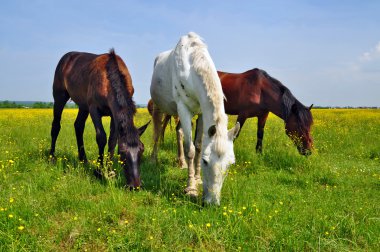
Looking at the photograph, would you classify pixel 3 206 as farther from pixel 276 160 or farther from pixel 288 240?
pixel 276 160

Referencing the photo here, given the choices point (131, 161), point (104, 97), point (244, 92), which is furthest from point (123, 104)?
point (244, 92)

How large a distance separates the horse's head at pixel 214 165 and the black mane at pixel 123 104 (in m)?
1.22

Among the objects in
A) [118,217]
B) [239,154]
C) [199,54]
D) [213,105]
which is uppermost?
[199,54]

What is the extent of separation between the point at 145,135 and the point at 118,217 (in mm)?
7992

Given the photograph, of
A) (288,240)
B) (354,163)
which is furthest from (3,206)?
(354,163)

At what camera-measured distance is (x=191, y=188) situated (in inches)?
186

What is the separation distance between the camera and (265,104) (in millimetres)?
8344

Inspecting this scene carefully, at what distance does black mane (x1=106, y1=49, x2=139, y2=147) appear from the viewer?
4.55 metres

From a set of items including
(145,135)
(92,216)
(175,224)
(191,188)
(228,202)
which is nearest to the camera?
(175,224)

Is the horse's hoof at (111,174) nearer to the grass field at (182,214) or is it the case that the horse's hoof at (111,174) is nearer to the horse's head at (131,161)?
the grass field at (182,214)

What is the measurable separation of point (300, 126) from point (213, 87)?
429 centimetres

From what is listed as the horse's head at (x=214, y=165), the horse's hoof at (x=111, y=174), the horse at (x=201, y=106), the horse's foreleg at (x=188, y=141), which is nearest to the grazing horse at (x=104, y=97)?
the horse's hoof at (x=111, y=174)

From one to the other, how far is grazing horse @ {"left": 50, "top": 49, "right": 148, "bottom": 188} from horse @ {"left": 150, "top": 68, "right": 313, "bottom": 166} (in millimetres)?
2375

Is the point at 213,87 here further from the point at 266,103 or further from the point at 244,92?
the point at 266,103
